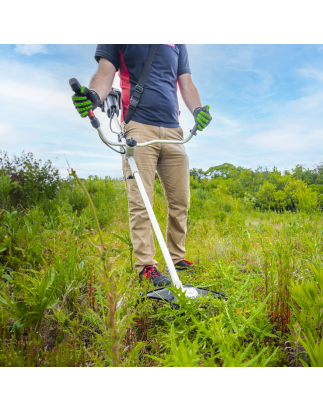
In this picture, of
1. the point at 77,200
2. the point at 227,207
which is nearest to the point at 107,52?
the point at 77,200

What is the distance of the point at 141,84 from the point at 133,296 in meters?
1.59

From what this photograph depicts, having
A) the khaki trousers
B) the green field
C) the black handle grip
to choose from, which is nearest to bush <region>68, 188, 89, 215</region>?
the green field

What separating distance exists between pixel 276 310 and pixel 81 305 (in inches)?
41.2

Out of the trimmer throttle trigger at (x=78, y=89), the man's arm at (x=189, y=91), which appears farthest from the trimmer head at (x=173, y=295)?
the man's arm at (x=189, y=91)

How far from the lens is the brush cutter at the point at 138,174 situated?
1.35 m

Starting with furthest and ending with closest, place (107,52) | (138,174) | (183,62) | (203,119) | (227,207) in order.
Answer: (227,207) < (183,62) < (107,52) < (203,119) < (138,174)

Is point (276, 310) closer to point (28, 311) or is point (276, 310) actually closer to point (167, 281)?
point (167, 281)

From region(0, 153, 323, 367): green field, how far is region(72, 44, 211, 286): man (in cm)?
20

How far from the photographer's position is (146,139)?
207 centimetres

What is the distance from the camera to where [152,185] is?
6.97 ft

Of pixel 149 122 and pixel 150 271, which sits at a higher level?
pixel 149 122

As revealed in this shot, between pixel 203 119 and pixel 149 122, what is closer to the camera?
pixel 203 119

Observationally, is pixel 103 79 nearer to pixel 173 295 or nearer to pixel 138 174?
pixel 138 174

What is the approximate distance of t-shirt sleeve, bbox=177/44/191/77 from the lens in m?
2.38
